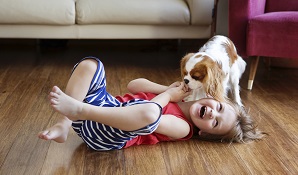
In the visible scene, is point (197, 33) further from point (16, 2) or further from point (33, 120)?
point (33, 120)

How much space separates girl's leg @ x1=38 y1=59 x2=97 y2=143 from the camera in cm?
152

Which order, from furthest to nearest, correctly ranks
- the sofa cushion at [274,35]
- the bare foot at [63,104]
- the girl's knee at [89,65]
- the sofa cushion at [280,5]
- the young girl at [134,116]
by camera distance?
the sofa cushion at [280,5] < the sofa cushion at [274,35] < the girl's knee at [89,65] < the young girl at [134,116] < the bare foot at [63,104]

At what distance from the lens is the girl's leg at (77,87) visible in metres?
1.52

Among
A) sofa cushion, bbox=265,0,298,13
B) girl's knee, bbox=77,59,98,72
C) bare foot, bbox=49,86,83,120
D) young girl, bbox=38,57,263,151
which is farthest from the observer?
sofa cushion, bbox=265,0,298,13

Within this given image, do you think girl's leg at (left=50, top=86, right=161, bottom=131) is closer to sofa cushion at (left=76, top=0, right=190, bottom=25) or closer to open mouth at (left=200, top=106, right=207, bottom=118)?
open mouth at (left=200, top=106, right=207, bottom=118)

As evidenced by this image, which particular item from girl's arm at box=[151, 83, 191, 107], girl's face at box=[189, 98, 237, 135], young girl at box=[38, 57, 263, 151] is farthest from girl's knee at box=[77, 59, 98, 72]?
girl's face at box=[189, 98, 237, 135]

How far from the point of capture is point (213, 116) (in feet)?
5.46

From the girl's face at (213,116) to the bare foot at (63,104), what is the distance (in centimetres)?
51

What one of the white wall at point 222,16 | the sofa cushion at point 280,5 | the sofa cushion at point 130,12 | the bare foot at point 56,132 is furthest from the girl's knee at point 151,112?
the white wall at point 222,16

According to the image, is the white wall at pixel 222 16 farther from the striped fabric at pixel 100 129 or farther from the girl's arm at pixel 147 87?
the striped fabric at pixel 100 129

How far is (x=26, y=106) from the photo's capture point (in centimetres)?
215

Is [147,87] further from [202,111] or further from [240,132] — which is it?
[240,132]

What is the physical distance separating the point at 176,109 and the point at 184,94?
9 cm

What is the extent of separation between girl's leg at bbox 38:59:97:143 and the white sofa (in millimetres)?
1372
